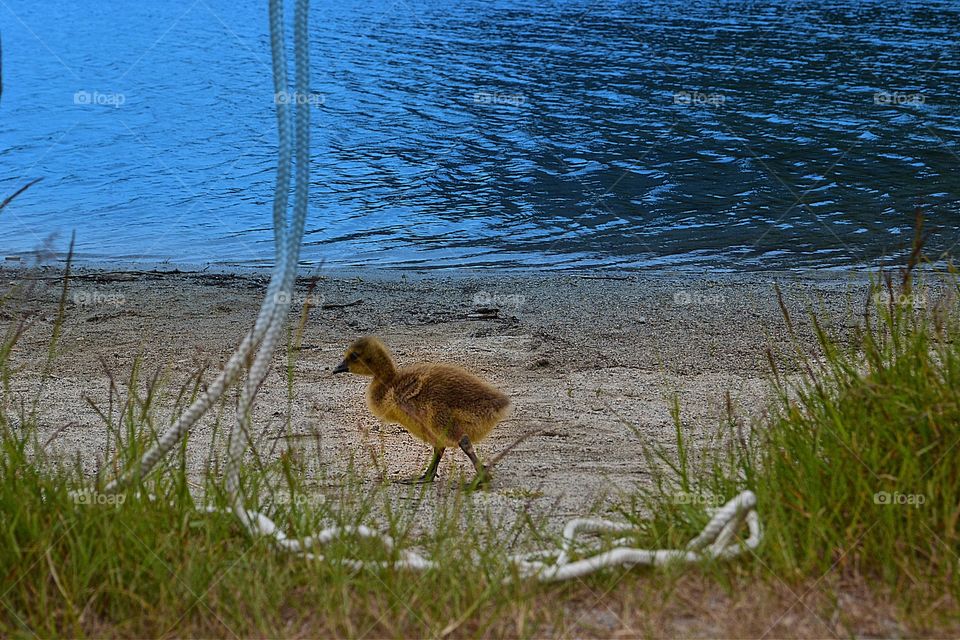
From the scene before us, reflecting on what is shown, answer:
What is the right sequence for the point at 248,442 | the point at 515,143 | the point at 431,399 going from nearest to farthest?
the point at 248,442 → the point at 431,399 → the point at 515,143

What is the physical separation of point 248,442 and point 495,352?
12.9 feet

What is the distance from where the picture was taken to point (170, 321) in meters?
7.88

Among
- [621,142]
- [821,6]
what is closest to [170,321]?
[621,142]

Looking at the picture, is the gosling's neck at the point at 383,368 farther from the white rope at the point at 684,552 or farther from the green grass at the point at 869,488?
the white rope at the point at 684,552

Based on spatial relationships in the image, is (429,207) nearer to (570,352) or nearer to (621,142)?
(621,142)

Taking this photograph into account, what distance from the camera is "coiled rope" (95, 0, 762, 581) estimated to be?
279 cm

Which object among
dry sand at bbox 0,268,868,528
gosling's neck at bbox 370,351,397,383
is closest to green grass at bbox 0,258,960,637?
dry sand at bbox 0,268,868,528

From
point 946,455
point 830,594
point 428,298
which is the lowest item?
point 428,298

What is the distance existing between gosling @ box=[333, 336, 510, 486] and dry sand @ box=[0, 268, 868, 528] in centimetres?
20

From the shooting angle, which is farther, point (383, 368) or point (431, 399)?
point (383, 368)

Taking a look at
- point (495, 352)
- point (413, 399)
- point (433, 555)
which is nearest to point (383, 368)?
point (413, 399)

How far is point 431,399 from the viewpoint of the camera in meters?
5.23

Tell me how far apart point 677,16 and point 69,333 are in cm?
2495

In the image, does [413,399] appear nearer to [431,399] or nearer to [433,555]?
[431,399]
